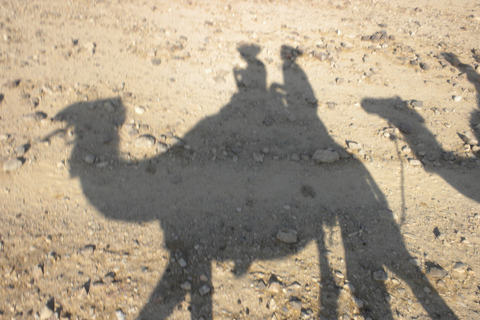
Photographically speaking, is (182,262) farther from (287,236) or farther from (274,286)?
(287,236)

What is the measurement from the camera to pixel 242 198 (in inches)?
173

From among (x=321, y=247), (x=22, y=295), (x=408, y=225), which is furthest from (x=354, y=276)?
(x=22, y=295)

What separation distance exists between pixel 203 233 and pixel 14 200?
2610 millimetres

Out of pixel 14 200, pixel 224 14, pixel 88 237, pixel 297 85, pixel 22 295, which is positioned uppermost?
pixel 224 14

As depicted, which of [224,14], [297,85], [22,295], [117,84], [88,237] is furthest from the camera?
[224,14]

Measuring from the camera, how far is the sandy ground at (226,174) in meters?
3.27

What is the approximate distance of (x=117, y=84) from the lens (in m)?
6.21

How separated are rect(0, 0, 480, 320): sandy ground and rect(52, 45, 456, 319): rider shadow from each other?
0.02m

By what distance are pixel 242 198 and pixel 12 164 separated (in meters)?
3.42

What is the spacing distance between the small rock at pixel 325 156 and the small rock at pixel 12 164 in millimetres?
4567

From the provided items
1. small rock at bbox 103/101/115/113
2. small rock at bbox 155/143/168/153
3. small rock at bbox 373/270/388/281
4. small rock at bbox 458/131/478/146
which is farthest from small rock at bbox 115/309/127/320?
small rock at bbox 458/131/478/146

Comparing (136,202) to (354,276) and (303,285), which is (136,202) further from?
(354,276)

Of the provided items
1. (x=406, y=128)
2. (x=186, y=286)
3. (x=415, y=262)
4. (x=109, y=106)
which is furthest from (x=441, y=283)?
(x=109, y=106)

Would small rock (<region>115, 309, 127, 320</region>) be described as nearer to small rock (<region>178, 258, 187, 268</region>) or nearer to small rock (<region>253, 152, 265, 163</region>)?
small rock (<region>178, 258, 187, 268</region>)
